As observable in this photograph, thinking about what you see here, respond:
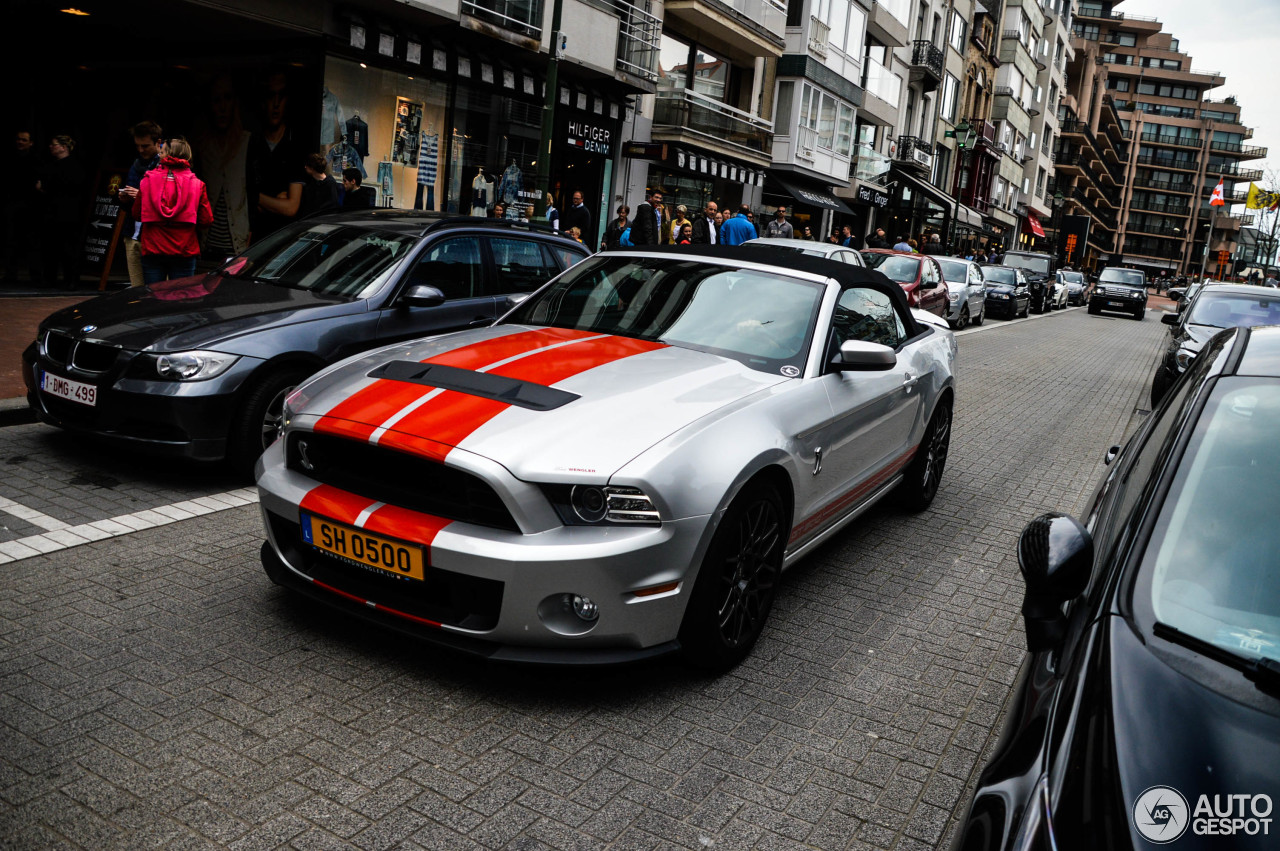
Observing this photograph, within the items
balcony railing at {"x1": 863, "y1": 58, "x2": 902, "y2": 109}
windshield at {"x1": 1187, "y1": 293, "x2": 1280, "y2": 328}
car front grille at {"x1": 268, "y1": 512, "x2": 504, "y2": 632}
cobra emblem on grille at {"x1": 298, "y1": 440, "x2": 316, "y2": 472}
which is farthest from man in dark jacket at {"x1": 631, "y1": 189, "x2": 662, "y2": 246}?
balcony railing at {"x1": 863, "y1": 58, "x2": 902, "y2": 109}

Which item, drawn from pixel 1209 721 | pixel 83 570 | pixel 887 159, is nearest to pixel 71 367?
pixel 83 570

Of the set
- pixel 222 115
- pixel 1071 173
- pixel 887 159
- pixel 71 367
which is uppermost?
pixel 1071 173

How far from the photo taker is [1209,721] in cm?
173

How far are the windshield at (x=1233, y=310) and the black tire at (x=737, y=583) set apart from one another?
8.96 metres

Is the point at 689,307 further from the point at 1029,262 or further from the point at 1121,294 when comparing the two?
the point at 1121,294

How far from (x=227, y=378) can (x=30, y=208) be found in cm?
882

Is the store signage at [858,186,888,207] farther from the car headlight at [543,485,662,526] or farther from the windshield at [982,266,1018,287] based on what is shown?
the car headlight at [543,485,662,526]

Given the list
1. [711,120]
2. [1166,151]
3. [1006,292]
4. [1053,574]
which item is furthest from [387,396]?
[1166,151]

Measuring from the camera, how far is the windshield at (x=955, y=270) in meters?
22.5

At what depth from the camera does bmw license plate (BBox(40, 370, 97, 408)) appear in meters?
5.47

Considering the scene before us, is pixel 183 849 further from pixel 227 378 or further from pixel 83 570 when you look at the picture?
pixel 227 378

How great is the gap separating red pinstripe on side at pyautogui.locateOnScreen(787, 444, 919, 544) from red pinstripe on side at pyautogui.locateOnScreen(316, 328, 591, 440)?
139 centimetres

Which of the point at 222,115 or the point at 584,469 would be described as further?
the point at 222,115

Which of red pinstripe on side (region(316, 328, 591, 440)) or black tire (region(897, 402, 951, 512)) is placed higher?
red pinstripe on side (region(316, 328, 591, 440))
